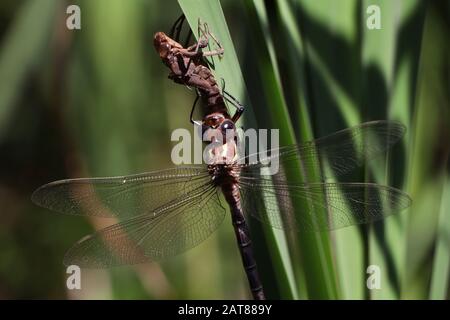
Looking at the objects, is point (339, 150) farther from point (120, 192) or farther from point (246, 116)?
point (120, 192)

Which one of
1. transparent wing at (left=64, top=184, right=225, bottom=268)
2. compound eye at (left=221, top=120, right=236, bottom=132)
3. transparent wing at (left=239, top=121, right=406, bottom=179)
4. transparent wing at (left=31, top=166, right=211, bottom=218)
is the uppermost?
compound eye at (left=221, top=120, right=236, bottom=132)

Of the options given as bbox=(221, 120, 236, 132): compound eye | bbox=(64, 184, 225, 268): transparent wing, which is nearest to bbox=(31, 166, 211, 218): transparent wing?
bbox=(64, 184, 225, 268): transparent wing

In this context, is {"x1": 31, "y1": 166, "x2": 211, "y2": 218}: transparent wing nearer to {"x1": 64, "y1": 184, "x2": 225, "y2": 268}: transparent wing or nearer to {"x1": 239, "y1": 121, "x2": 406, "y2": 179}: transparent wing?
{"x1": 64, "y1": 184, "x2": 225, "y2": 268}: transparent wing

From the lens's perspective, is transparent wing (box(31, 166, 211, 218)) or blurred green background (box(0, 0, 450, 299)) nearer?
transparent wing (box(31, 166, 211, 218))

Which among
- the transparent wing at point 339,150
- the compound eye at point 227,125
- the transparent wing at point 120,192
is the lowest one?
the transparent wing at point 120,192

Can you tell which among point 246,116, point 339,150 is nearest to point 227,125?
point 246,116

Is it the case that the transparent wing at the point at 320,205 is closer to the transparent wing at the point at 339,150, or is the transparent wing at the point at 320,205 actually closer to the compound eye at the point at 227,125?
the transparent wing at the point at 339,150

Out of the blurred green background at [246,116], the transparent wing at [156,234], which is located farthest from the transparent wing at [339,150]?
the transparent wing at [156,234]
